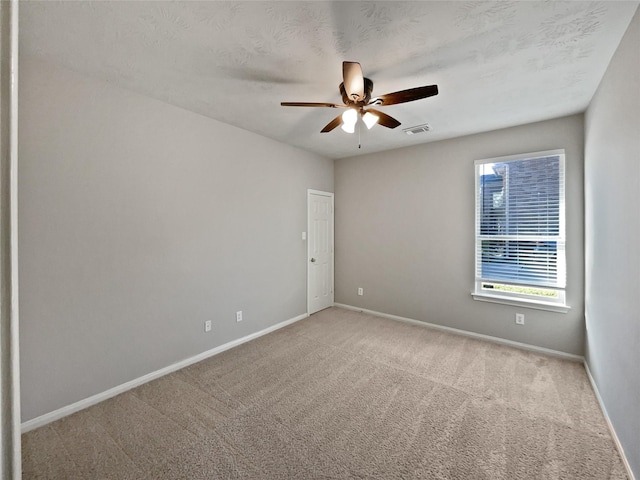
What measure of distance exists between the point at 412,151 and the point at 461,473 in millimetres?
3655

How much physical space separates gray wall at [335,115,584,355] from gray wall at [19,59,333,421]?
168cm

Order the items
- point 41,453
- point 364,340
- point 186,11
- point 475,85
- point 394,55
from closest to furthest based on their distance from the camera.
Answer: point 186,11, point 41,453, point 394,55, point 475,85, point 364,340

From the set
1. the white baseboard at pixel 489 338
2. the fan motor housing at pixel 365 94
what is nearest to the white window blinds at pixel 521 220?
the white baseboard at pixel 489 338

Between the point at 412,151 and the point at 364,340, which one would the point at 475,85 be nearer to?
the point at 412,151

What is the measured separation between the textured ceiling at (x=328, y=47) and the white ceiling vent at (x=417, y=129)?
19.1 inches

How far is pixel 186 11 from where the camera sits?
167cm

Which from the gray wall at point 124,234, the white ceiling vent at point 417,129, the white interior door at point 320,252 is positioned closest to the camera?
the gray wall at point 124,234

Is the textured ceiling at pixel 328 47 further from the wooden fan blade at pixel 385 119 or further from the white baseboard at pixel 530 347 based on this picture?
the white baseboard at pixel 530 347

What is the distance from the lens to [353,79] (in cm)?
190

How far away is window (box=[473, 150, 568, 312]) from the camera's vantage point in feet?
10.4

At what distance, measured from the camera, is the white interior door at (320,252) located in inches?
180

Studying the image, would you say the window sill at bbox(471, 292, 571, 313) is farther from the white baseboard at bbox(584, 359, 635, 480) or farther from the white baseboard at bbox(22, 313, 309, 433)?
the white baseboard at bbox(22, 313, 309, 433)

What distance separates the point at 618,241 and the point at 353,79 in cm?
207

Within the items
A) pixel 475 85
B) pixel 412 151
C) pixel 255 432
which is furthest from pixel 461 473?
pixel 412 151
